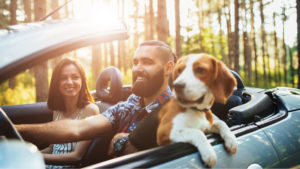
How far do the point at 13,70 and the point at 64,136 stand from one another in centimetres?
115

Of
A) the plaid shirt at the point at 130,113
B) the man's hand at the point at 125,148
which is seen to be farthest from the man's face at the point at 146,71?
the man's hand at the point at 125,148

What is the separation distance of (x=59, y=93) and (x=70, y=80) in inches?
8.7

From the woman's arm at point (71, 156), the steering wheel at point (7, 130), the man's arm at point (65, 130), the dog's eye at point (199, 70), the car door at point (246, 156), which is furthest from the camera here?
the woman's arm at point (71, 156)

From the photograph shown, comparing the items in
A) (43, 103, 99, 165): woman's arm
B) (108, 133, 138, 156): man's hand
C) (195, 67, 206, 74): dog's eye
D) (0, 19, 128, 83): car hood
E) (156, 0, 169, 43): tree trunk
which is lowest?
(43, 103, 99, 165): woman's arm

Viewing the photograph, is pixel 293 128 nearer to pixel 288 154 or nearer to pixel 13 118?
pixel 288 154

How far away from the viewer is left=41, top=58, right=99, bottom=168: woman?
267 centimetres

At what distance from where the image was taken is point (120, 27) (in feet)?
4.82

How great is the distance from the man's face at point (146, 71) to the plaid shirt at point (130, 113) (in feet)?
0.43

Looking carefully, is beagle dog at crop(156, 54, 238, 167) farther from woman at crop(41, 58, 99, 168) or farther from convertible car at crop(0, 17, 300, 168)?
woman at crop(41, 58, 99, 168)

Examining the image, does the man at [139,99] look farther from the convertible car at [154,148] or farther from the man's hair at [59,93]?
the man's hair at [59,93]

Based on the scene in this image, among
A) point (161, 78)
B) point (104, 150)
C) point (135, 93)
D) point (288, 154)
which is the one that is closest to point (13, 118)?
point (104, 150)

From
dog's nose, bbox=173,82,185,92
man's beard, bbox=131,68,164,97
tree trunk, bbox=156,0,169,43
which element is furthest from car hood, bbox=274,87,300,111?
tree trunk, bbox=156,0,169,43

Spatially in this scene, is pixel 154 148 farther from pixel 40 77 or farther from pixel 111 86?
pixel 40 77

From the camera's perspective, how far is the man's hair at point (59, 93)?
296cm
